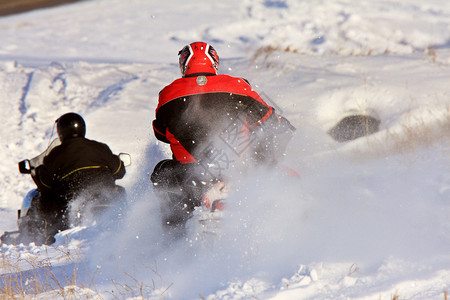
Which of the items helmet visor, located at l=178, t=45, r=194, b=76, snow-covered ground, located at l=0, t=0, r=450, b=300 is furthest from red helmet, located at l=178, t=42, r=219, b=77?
snow-covered ground, located at l=0, t=0, r=450, b=300

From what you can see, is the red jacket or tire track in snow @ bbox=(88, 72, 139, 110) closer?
the red jacket

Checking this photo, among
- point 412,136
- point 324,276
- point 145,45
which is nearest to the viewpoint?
point 324,276

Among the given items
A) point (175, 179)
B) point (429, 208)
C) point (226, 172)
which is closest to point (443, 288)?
point (429, 208)

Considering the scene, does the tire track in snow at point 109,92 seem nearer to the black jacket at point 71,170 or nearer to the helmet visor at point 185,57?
the black jacket at point 71,170

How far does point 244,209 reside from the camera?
164 inches

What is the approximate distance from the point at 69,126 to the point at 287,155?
3232mm

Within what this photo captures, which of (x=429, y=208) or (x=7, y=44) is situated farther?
(x=7, y=44)

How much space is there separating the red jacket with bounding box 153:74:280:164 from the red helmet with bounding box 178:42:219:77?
23cm

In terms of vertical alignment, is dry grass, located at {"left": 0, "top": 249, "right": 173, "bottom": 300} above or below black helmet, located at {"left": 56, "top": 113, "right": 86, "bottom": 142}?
below

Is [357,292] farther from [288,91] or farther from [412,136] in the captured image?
[288,91]

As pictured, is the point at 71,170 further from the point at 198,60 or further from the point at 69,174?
the point at 198,60

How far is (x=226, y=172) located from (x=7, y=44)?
1203cm

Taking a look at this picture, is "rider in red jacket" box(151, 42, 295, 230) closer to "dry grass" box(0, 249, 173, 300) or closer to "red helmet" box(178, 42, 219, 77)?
"red helmet" box(178, 42, 219, 77)

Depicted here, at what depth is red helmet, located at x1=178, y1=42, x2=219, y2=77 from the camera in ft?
14.4
